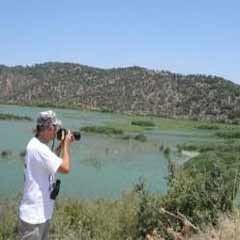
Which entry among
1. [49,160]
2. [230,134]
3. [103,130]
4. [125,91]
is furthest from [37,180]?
[125,91]

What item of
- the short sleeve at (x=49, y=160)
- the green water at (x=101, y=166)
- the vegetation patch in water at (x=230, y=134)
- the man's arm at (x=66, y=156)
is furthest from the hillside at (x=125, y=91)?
the short sleeve at (x=49, y=160)

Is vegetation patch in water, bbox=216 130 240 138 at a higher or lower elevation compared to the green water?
higher

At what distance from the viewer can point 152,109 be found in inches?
3994

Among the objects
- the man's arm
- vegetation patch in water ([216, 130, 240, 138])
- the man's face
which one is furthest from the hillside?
the man's face

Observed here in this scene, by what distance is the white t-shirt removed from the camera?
5727mm

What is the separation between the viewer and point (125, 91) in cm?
11106

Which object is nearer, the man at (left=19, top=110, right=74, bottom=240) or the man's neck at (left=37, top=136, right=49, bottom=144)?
the man at (left=19, top=110, right=74, bottom=240)

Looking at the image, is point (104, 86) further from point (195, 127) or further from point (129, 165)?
point (129, 165)

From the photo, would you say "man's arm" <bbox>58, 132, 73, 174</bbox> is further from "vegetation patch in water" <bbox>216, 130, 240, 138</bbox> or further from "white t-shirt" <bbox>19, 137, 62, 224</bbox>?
"vegetation patch in water" <bbox>216, 130, 240, 138</bbox>

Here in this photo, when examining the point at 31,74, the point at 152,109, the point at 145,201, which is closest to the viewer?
the point at 145,201

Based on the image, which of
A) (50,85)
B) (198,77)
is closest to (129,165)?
(198,77)

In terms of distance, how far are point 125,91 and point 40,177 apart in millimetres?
105459

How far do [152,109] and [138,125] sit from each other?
106 feet

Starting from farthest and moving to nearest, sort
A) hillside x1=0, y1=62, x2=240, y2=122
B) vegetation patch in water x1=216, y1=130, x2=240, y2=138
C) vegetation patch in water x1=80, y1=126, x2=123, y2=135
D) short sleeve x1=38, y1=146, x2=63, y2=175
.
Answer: hillside x1=0, y1=62, x2=240, y2=122 < vegetation patch in water x1=216, y1=130, x2=240, y2=138 < vegetation patch in water x1=80, y1=126, x2=123, y2=135 < short sleeve x1=38, y1=146, x2=63, y2=175
